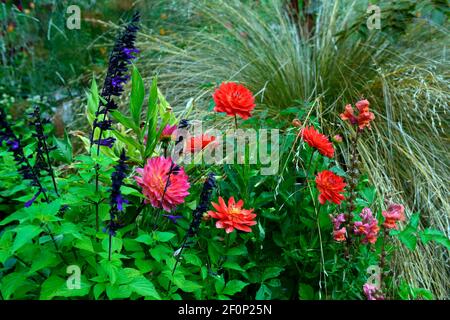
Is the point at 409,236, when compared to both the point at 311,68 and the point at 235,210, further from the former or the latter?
the point at 311,68

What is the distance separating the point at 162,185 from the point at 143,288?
0.96 ft

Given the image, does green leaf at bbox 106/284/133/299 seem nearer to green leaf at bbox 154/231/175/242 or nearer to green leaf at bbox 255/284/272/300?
green leaf at bbox 154/231/175/242

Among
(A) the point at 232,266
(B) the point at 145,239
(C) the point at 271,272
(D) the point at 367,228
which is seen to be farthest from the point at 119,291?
(D) the point at 367,228

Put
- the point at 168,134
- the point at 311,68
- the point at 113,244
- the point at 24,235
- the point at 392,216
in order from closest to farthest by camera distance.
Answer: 1. the point at 24,235
2. the point at 113,244
3. the point at 392,216
4. the point at 168,134
5. the point at 311,68

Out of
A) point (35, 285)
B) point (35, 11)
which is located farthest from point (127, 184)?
point (35, 11)

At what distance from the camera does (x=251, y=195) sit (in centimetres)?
173

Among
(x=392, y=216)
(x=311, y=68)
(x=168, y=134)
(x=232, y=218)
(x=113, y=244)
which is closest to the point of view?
(x=113, y=244)

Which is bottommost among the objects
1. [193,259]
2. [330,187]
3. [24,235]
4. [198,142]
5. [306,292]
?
[306,292]

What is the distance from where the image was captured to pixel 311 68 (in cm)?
300

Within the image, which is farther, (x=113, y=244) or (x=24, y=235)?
(x=113, y=244)

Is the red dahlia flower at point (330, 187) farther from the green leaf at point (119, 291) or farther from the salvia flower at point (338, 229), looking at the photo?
the green leaf at point (119, 291)

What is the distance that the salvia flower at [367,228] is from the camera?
1.60m

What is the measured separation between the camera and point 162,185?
1454mm

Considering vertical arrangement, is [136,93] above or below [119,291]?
above
